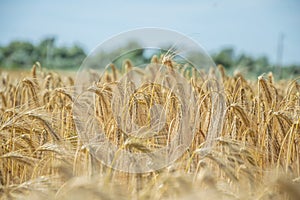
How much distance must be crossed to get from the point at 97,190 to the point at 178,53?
196 cm

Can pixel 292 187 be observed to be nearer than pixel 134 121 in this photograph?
Yes

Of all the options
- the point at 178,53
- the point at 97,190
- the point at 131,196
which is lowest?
the point at 131,196

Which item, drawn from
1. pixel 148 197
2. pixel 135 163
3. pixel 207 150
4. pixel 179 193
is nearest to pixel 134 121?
pixel 135 163

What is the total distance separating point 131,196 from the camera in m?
2.05

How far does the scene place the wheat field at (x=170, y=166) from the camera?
1.77 metres

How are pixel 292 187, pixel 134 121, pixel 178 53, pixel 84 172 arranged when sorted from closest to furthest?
pixel 292 187 < pixel 84 172 < pixel 134 121 < pixel 178 53

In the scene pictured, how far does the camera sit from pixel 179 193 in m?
1.69

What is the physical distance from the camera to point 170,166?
7.29 feet

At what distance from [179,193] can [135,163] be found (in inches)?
26.0

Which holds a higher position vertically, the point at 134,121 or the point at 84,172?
the point at 134,121

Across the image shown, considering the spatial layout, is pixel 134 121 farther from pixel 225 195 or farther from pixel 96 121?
pixel 225 195

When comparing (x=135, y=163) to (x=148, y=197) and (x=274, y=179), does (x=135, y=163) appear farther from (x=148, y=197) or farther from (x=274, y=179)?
(x=274, y=179)

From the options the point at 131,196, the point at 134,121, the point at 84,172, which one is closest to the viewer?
the point at 131,196

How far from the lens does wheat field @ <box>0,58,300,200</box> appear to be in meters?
1.77
